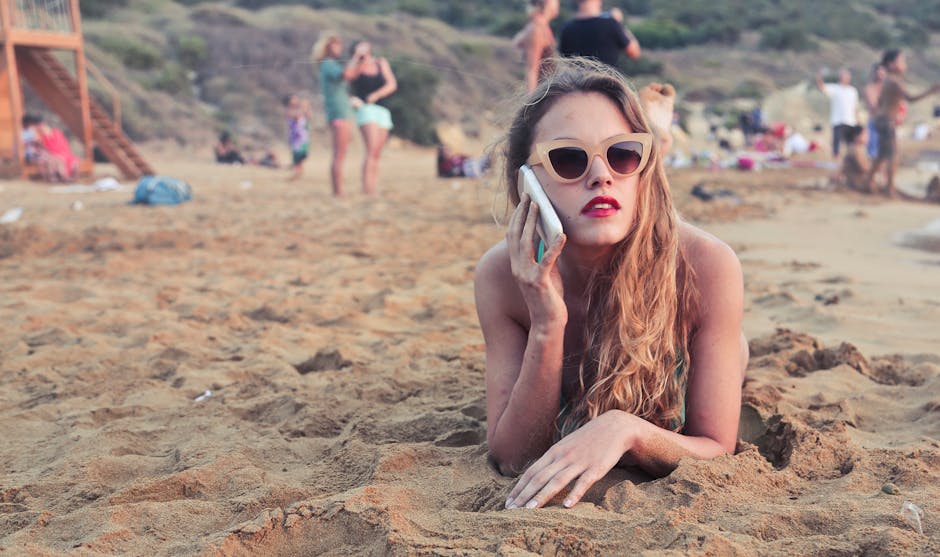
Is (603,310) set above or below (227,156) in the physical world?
above

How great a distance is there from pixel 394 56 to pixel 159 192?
305 inches

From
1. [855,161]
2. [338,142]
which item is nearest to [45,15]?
[338,142]

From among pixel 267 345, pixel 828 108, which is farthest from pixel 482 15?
pixel 267 345

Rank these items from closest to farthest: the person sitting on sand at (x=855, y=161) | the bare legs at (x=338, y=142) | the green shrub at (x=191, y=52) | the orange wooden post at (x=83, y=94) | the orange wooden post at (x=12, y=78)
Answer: the bare legs at (x=338, y=142) → the person sitting on sand at (x=855, y=161) → the orange wooden post at (x=12, y=78) → the orange wooden post at (x=83, y=94) → the green shrub at (x=191, y=52)

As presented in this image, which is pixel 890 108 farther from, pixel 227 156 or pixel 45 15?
pixel 45 15

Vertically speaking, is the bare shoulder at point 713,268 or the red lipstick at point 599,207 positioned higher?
the red lipstick at point 599,207

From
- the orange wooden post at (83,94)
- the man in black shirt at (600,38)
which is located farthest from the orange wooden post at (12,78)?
the man in black shirt at (600,38)

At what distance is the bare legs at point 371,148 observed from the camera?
9.47 m

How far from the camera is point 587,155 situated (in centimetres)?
209

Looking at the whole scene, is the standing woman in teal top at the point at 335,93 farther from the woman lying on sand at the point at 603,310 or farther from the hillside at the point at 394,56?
the woman lying on sand at the point at 603,310

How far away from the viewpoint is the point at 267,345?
3.77 metres

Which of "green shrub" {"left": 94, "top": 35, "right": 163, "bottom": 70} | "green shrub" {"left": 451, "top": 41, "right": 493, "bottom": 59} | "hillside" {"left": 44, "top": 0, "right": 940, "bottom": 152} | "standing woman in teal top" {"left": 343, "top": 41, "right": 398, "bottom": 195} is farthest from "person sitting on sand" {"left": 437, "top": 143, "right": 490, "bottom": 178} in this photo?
"green shrub" {"left": 451, "top": 41, "right": 493, "bottom": 59}

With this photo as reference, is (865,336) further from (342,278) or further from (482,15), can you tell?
(482,15)

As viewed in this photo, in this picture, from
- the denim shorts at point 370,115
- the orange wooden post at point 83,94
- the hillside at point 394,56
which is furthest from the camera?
the hillside at point 394,56
